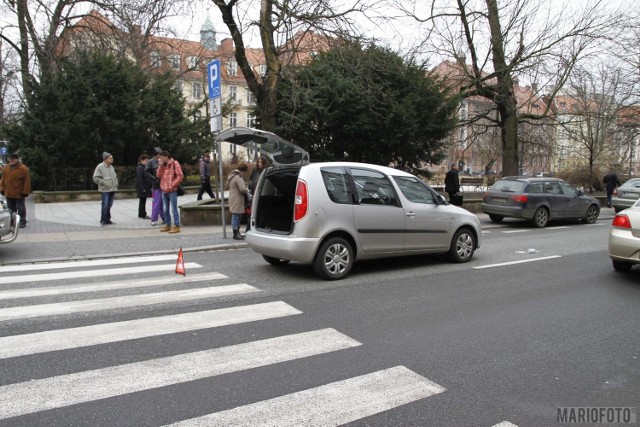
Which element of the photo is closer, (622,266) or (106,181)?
(622,266)

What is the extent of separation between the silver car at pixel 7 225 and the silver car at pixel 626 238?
1009 centimetres

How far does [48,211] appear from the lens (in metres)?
15.7

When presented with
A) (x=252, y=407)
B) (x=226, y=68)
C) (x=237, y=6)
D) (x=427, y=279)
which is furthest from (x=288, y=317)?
(x=226, y=68)

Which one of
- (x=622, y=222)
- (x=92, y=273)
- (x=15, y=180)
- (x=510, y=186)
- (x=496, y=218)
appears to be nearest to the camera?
(x=622, y=222)

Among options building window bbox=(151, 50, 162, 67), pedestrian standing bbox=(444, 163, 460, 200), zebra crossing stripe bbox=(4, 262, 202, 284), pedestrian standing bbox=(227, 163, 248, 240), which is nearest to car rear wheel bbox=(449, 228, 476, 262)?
zebra crossing stripe bbox=(4, 262, 202, 284)

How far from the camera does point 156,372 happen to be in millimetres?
3811

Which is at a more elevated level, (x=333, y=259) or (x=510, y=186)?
(x=510, y=186)

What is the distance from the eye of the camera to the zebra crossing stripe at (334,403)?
10.2 feet

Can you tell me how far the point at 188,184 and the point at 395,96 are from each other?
11.6m

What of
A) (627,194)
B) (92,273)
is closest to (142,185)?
(92,273)

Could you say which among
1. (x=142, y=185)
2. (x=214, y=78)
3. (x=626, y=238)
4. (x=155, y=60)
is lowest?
(x=626, y=238)

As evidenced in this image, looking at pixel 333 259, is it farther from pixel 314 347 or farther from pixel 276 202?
pixel 314 347

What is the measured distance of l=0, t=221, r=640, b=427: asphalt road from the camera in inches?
129

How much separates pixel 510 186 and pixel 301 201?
10451mm
